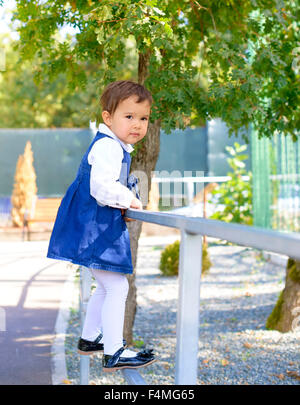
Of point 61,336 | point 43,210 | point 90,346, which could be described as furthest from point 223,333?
point 43,210

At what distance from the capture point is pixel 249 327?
5547 mm

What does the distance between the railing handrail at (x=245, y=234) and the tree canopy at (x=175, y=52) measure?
1.68m

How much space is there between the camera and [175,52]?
4.00m

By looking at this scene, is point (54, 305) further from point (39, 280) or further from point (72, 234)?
point (72, 234)

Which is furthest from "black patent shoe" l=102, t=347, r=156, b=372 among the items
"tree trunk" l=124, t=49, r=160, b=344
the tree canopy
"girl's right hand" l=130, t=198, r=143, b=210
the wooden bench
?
the wooden bench

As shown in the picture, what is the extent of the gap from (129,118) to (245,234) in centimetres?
144

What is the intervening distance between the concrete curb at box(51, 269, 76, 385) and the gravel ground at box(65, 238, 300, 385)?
0.07 m

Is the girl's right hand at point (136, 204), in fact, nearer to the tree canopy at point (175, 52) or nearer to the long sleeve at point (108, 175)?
the long sleeve at point (108, 175)

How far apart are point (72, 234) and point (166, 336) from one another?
3234 mm

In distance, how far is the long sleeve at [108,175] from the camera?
229cm

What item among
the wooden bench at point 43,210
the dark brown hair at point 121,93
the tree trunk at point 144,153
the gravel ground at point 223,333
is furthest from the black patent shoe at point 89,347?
the wooden bench at point 43,210

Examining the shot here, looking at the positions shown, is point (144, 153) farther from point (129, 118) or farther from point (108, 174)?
point (108, 174)

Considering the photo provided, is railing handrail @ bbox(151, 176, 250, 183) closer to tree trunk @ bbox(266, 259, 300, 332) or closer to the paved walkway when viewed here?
the paved walkway

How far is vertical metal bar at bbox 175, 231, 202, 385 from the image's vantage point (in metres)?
1.57
